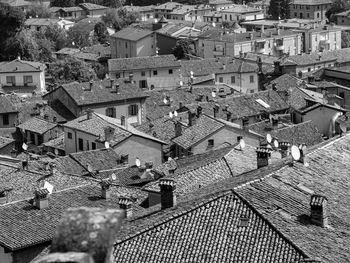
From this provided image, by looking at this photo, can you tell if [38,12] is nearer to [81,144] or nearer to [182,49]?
[182,49]

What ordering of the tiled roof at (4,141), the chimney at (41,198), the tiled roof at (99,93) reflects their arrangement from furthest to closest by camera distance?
the tiled roof at (99,93), the tiled roof at (4,141), the chimney at (41,198)

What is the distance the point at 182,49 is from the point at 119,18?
106 ft

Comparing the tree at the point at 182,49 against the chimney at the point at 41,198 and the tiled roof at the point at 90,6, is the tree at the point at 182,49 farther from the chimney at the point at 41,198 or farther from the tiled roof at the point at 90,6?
the chimney at the point at 41,198

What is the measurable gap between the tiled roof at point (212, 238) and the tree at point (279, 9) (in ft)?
379

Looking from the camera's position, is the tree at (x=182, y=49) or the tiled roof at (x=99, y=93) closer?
the tiled roof at (x=99, y=93)

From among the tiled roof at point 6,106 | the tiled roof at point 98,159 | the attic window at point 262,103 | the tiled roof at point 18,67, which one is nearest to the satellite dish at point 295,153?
the tiled roof at point 98,159

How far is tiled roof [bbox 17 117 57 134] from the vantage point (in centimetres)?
4816

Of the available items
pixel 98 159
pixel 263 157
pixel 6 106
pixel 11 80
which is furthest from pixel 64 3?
pixel 263 157

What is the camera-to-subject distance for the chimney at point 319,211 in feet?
53.0

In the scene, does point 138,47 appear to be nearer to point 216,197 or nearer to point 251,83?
point 251,83

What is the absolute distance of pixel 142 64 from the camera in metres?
70.1

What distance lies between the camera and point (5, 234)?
2123 cm

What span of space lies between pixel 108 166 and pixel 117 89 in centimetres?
1608

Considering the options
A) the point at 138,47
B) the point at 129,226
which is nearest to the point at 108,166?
the point at 129,226
